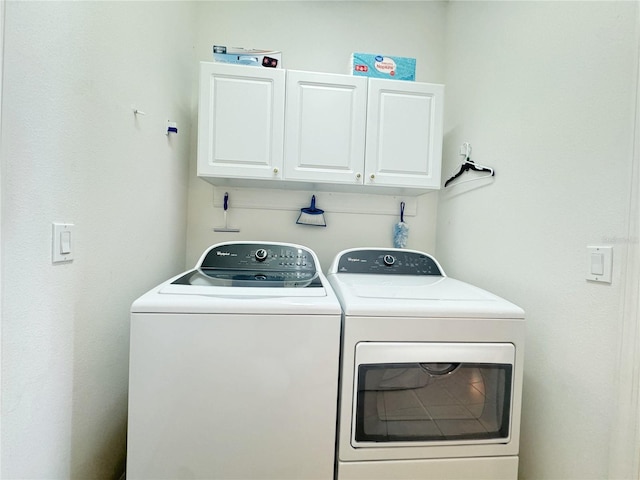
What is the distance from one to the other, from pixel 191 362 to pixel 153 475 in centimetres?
38

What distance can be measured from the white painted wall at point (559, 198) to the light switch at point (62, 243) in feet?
5.59

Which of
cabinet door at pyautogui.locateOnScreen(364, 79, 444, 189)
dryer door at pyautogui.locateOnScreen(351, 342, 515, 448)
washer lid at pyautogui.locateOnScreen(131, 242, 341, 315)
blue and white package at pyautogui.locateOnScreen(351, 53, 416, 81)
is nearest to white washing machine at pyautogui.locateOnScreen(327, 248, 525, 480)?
dryer door at pyautogui.locateOnScreen(351, 342, 515, 448)

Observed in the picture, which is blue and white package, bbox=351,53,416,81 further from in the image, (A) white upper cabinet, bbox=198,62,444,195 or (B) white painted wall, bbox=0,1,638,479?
(B) white painted wall, bbox=0,1,638,479

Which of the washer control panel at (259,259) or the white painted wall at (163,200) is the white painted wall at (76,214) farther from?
the washer control panel at (259,259)

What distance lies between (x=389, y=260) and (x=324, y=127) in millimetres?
859

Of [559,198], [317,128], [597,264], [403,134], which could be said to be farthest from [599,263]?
[317,128]

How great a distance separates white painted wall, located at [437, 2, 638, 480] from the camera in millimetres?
885

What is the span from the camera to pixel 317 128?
5.07ft

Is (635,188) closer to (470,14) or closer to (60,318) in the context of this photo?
(470,14)

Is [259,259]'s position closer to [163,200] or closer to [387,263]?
[163,200]

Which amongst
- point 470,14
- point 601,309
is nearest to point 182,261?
point 601,309

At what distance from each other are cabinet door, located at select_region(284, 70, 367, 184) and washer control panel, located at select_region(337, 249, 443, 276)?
1.51ft

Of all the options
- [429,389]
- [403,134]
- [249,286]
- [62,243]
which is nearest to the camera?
[62,243]

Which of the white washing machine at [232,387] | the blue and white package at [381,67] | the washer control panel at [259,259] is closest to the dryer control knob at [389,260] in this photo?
the washer control panel at [259,259]
